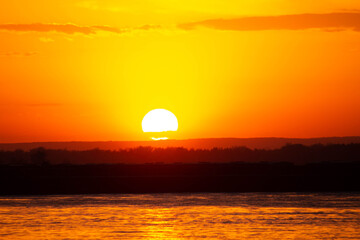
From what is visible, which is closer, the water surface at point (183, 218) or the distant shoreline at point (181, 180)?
the water surface at point (183, 218)

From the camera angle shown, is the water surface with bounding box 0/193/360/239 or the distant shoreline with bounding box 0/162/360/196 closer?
the water surface with bounding box 0/193/360/239

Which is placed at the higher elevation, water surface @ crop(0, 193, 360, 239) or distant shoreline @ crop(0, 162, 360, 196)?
distant shoreline @ crop(0, 162, 360, 196)

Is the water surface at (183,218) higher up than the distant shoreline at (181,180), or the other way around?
the distant shoreline at (181,180)

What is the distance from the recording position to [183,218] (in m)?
47.2

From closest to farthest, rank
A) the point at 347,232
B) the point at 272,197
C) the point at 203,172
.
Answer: the point at 347,232 < the point at 272,197 < the point at 203,172

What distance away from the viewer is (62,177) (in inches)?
3489

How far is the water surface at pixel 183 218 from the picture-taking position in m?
39.4

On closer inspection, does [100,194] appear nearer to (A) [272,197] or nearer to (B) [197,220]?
(A) [272,197]

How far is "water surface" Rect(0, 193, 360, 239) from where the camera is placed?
3944 centimetres

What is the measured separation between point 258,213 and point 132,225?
387 inches

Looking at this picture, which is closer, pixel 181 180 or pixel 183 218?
pixel 183 218

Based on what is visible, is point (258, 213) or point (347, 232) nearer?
point (347, 232)

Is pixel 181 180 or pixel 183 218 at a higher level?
pixel 181 180

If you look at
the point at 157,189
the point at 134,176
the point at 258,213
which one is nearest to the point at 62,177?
the point at 134,176
